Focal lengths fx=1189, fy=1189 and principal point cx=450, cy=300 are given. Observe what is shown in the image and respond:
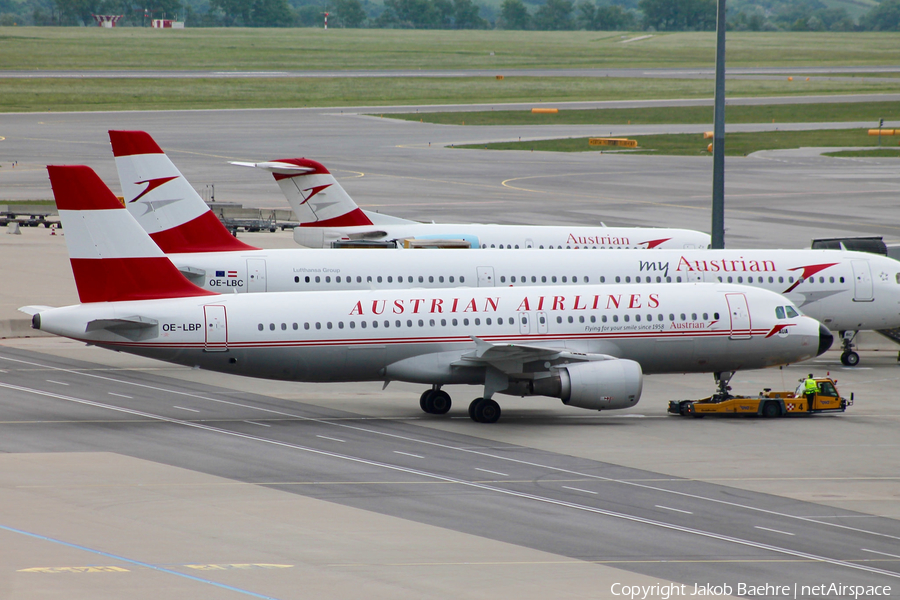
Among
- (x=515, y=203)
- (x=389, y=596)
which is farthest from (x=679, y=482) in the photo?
(x=515, y=203)

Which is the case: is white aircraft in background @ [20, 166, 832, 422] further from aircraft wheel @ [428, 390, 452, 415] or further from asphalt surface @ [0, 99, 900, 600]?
asphalt surface @ [0, 99, 900, 600]

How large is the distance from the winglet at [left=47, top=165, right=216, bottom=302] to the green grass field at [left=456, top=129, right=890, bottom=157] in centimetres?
8229

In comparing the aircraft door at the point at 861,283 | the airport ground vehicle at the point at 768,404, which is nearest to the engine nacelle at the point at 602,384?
the airport ground vehicle at the point at 768,404

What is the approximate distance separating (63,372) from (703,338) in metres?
22.3

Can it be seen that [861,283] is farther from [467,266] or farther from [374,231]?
[374,231]

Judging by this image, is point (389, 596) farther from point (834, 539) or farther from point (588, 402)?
point (588, 402)

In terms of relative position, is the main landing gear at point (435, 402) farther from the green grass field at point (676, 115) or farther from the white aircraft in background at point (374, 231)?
the green grass field at point (676, 115)

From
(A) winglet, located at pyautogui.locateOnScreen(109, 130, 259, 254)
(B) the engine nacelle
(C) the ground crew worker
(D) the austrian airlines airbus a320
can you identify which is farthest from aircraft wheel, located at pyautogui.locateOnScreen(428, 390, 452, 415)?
(D) the austrian airlines airbus a320

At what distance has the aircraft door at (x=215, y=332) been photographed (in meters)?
34.3

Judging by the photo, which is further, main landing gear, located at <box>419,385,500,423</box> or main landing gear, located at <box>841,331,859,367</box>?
main landing gear, located at <box>841,331,859,367</box>

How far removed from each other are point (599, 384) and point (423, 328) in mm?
5541

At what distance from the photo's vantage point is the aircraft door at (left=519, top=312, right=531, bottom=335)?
120 feet

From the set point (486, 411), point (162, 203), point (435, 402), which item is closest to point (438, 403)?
point (435, 402)

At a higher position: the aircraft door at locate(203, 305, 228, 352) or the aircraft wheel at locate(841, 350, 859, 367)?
the aircraft door at locate(203, 305, 228, 352)
